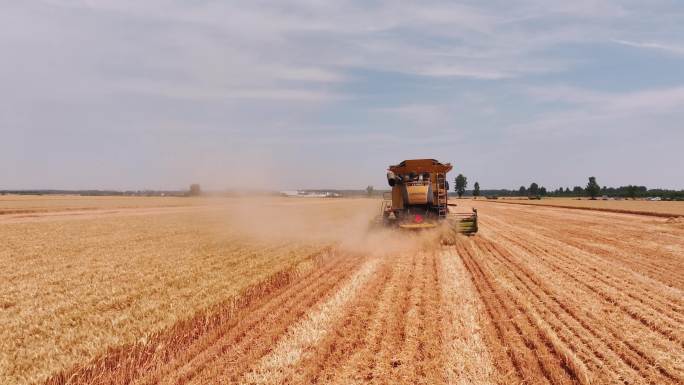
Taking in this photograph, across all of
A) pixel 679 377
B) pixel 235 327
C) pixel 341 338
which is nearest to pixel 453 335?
pixel 341 338

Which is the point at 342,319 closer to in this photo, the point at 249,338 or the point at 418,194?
the point at 249,338

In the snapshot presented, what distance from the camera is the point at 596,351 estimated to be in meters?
5.02

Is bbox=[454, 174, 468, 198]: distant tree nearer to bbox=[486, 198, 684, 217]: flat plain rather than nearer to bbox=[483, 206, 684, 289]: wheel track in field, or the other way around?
bbox=[486, 198, 684, 217]: flat plain

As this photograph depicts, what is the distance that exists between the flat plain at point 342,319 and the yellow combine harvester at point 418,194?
3536mm

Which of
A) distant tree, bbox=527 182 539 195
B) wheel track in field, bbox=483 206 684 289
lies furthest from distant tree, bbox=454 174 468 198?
wheel track in field, bbox=483 206 684 289

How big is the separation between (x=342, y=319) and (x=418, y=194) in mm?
10282

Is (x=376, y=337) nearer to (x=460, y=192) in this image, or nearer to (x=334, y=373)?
(x=334, y=373)

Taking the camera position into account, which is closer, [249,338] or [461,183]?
[249,338]

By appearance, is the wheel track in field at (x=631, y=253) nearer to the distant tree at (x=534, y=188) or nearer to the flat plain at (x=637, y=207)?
the flat plain at (x=637, y=207)

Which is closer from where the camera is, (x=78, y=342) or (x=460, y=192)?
(x=78, y=342)

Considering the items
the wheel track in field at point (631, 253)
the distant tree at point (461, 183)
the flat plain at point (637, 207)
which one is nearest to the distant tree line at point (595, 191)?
the distant tree at point (461, 183)

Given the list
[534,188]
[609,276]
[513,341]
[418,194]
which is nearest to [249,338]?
[513,341]

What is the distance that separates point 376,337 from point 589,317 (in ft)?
12.0

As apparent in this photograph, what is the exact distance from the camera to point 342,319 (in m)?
6.32
